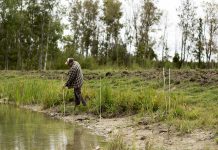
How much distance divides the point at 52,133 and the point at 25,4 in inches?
1684

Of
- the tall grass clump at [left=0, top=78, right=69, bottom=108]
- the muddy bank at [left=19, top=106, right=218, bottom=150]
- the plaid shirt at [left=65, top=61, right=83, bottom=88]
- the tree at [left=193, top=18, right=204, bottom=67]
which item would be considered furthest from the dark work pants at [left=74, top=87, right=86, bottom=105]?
the tree at [left=193, top=18, right=204, bottom=67]

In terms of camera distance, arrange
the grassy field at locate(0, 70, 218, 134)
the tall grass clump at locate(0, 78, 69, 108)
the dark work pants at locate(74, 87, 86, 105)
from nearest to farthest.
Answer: the grassy field at locate(0, 70, 218, 134)
the dark work pants at locate(74, 87, 86, 105)
the tall grass clump at locate(0, 78, 69, 108)

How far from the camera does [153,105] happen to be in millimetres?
12500

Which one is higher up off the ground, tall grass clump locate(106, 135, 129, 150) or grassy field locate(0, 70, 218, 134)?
grassy field locate(0, 70, 218, 134)

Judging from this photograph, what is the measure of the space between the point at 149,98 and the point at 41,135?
11.9ft

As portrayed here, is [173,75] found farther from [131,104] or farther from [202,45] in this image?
[202,45]

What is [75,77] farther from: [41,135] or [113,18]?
[113,18]

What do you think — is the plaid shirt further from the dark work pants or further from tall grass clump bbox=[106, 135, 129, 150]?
tall grass clump bbox=[106, 135, 129, 150]

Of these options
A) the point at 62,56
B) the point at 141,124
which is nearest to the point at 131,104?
the point at 141,124

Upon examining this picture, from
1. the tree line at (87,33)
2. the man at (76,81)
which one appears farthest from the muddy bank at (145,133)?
the tree line at (87,33)

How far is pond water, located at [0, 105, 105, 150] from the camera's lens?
9312 millimetres

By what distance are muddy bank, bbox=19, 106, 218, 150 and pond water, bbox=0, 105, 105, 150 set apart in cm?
53

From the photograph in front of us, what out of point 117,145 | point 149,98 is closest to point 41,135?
point 117,145

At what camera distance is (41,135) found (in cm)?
1073
